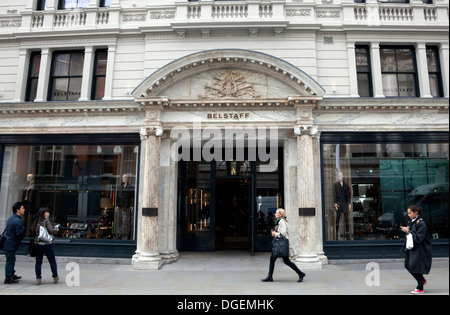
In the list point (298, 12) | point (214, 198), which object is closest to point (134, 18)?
point (298, 12)

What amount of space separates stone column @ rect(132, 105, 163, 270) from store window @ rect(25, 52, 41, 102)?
5287 millimetres

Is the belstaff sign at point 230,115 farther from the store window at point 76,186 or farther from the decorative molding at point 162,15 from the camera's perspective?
the decorative molding at point 162,15

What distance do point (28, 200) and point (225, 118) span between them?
8.06 meters

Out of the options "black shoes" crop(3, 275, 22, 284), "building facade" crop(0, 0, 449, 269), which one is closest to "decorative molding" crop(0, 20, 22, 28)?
"building facade" crop(0, 0, 449, 269)

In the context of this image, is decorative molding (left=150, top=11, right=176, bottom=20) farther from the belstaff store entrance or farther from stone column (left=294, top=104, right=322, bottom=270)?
stone column (left=294, top=104, right=322, bottom=270)

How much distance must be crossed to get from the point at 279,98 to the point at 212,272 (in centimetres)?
595

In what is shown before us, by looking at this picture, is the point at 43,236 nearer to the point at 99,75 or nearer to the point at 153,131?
the point at 153,131

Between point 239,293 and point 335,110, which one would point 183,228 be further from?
point 335,110

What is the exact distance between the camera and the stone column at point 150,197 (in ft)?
31.9

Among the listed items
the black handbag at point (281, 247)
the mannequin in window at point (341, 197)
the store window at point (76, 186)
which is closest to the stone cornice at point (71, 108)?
the store window at point (76, 186)

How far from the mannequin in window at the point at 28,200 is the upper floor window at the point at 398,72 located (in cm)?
1363

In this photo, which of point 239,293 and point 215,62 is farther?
point 215,62
